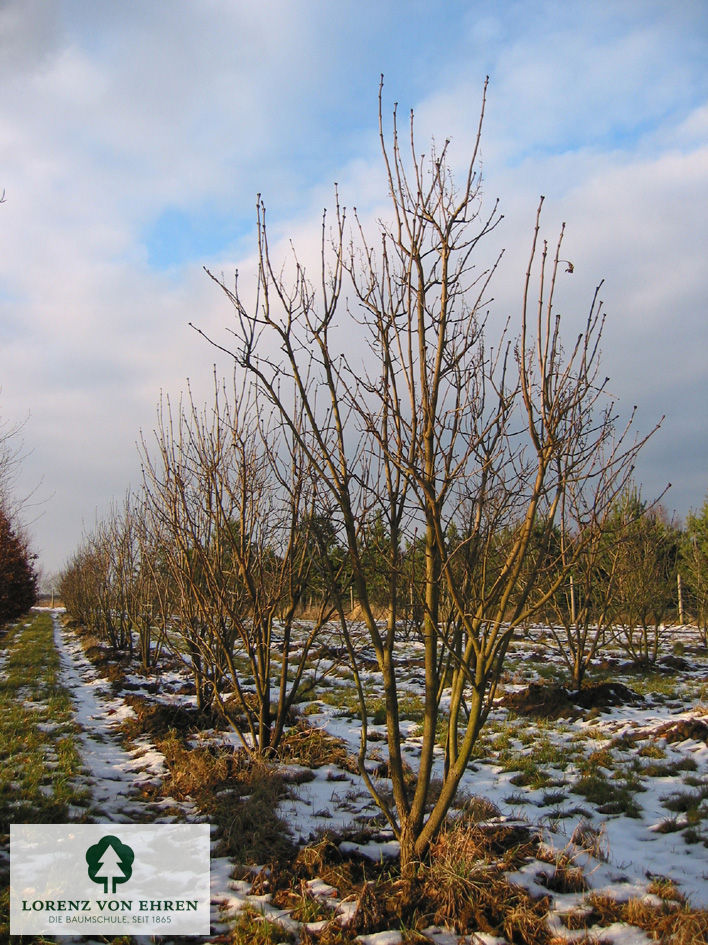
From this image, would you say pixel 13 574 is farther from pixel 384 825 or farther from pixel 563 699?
pixel 384 825

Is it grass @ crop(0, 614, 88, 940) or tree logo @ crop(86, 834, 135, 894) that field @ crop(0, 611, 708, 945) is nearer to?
grass @ crop(0, 614, 88, 940)

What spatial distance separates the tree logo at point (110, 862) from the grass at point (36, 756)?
491mm

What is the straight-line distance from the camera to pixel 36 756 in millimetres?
6344

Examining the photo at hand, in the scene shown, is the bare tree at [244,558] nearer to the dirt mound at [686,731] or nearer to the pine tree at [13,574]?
the dirt mound at [686,731]

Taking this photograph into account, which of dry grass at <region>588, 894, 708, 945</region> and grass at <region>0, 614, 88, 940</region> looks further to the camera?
grass at <region>0, 614, 88, 940</region>

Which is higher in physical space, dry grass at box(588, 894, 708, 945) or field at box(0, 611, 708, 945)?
dry grass at box(588, 894, 708, 945)

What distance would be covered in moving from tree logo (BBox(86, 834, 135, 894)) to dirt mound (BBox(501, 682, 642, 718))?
596 cm

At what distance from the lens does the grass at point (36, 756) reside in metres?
4.66

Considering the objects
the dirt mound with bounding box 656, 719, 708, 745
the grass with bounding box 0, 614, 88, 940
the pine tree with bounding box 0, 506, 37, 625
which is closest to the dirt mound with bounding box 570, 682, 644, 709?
the dirt mound with bounding box 656, 719, 708, 745

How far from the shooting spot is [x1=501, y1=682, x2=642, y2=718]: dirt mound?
8734 mm

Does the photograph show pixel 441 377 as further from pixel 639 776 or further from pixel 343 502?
pixel 639 776

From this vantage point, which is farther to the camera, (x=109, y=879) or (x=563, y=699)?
(x=563, y=699)

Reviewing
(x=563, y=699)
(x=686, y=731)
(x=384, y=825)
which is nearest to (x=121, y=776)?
(x=384, y=825)

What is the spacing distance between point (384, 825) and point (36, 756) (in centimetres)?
385
